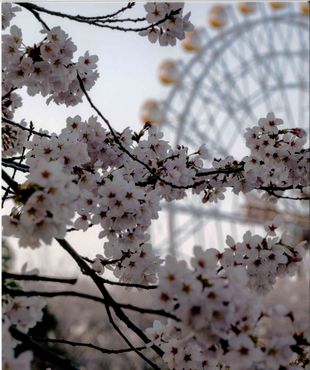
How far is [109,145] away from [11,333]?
1.05 metres

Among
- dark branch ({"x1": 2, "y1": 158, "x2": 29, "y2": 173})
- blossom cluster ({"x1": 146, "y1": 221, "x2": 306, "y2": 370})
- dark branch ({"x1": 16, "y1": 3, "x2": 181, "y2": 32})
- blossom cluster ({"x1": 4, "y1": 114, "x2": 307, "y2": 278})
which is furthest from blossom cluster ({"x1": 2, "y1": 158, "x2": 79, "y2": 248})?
dark branch ({"x1": 16, "y1": 3, "x2": 181, "y2": 32})

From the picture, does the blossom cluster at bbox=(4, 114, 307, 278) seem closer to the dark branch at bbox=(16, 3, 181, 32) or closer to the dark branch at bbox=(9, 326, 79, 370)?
the dark branch at bbox=(9, 326, 79, 370)

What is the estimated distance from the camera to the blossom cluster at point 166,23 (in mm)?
2033

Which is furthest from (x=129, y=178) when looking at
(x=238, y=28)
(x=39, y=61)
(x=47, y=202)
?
(x=238, y=28)

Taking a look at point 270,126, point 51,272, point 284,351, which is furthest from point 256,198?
point 284,351

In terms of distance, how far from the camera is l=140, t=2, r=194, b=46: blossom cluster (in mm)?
2033

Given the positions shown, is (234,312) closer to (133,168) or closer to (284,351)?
(284,351)

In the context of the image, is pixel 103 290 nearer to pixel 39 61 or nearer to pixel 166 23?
pixel 39 61

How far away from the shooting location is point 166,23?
2066mm

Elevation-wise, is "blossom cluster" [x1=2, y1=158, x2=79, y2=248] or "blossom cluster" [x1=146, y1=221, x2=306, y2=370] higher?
"blossom cluster" [x1=2, y1=158, x2=79, y2=248]

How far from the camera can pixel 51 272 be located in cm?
985

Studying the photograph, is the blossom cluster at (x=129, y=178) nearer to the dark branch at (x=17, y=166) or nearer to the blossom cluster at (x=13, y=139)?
the dark branch at (x=17, y=166)

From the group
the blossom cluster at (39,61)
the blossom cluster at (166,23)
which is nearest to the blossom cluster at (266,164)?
the blossom cluster at (166,23)

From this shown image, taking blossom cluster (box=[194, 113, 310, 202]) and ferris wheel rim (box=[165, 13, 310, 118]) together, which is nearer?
blossom cluster (box=[194, 113, 310, 202])
